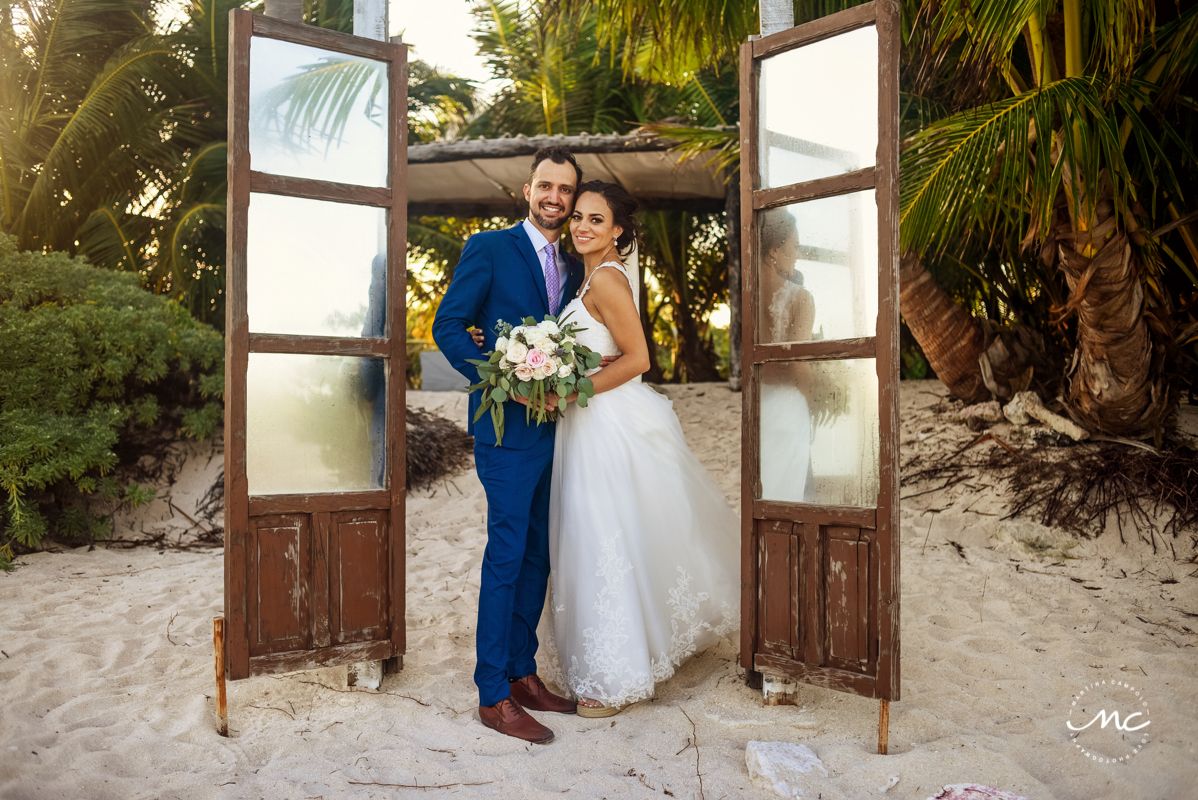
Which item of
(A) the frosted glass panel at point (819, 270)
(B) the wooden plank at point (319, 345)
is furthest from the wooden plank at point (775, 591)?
(B) the wooden plank at point (319, 345)

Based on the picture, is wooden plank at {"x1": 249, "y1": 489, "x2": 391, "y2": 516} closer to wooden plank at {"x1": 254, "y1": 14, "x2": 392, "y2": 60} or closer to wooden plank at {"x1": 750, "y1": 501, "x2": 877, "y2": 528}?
wooden plank at {"x1": 750, "y1": 501, "x2": 877, "y2": 528}

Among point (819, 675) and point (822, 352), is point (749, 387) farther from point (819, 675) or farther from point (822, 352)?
point (819, 675)

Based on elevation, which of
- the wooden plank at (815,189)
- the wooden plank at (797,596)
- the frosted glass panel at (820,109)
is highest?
the frosted glass panel at (820,109)

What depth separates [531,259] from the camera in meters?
3.31

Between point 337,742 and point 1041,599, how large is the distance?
362cm

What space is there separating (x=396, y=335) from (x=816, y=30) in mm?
2043

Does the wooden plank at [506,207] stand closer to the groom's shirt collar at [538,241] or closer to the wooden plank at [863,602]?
the groom's shirt collar at [538,241]

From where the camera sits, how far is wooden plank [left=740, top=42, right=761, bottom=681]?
3.22 metres

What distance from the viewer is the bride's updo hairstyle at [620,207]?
3320 mm

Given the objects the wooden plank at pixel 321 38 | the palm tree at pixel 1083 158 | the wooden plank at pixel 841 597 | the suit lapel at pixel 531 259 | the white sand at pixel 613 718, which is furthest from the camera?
the palm tree at pixel 1083 158

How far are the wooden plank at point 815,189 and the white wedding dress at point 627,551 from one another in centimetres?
68

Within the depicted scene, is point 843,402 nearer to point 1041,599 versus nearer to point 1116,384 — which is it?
point 1041,599

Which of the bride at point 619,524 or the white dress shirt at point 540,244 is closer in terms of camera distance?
the bride at point 619,524

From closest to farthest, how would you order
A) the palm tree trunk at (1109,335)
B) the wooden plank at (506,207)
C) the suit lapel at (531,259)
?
the suit lapel at (531,259), the palm tree trunk at (1109,335), the wooden plank at (506,207)
